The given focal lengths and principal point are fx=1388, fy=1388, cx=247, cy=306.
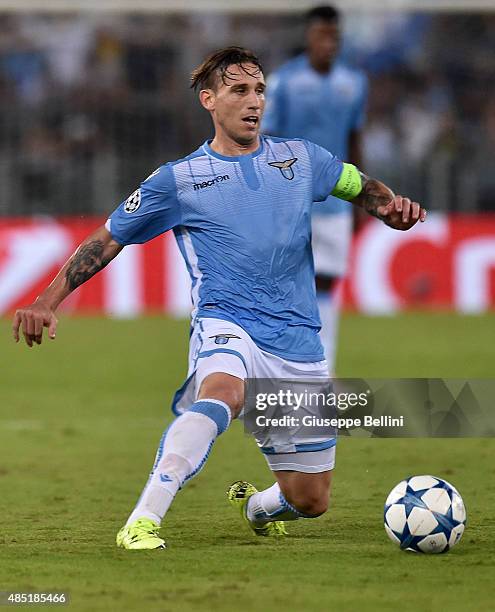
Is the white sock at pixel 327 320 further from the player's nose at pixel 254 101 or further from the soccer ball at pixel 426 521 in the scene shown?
the soccer ball at pixel 426 521

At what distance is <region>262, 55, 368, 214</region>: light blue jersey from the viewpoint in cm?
999

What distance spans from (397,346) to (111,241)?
8.53 metres

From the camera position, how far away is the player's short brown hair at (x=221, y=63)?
5.82 m

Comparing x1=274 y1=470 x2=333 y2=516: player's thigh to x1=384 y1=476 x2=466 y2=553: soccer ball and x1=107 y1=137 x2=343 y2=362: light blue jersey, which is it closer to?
x1=384 y1=476 x2=466 y2=553: soccer ball

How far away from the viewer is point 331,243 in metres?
9.98

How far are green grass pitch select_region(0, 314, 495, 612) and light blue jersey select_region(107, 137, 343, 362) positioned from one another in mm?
936

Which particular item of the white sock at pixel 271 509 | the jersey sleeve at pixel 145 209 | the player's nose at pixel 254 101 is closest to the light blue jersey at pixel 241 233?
the jersey sleeve at pixel 145 209

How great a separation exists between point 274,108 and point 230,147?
418 centimetres

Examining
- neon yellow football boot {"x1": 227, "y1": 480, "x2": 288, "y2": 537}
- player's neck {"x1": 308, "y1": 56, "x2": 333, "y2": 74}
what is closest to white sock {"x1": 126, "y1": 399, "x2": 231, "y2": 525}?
neon yellow football boot {"x1": 227, "y1": 480, "x2": 288, "y2": 537}

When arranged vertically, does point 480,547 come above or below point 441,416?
below

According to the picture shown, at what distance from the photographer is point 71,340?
15.0 m

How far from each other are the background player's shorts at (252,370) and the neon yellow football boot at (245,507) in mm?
354

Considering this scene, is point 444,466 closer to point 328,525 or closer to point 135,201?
point 328,525

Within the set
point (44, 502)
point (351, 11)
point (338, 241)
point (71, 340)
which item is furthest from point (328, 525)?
point (351, 11)
